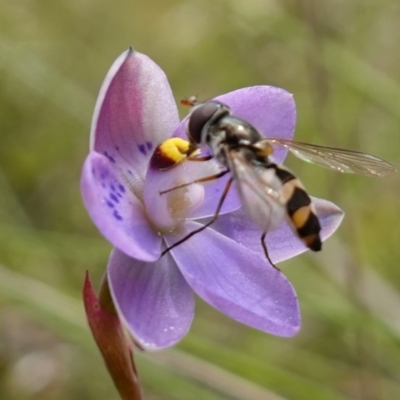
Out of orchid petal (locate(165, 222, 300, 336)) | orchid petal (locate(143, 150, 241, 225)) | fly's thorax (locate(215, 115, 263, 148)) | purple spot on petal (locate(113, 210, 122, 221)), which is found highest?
fly's thorax (locate(215, 115, 263, 148))

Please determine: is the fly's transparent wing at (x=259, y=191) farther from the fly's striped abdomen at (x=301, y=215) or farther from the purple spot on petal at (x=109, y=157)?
the purple spot on petal at (x=109, y=157)

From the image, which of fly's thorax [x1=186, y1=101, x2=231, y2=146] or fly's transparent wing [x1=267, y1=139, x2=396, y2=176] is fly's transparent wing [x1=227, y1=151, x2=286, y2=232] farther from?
fly's transparent wing [x1=267, y1=139, x2=396, y2=176]

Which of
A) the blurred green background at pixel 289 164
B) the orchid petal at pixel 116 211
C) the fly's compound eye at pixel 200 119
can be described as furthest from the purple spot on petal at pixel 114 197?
the blurred green background at pixel 289 164

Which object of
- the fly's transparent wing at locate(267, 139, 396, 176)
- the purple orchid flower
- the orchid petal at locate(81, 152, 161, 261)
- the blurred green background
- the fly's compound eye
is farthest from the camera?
the blurred green background

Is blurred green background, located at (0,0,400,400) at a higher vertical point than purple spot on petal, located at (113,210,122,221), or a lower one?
lower

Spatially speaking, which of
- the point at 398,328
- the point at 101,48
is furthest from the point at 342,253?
the point at 101,48

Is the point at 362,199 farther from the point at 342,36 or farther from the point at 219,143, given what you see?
the point at 219,143

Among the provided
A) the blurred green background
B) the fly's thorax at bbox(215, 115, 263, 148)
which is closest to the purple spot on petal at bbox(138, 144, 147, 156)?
the fly's thorax at bbox(215, 115, 263, 148)
